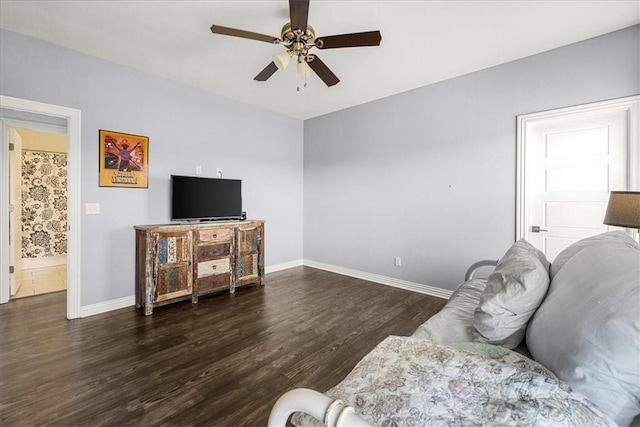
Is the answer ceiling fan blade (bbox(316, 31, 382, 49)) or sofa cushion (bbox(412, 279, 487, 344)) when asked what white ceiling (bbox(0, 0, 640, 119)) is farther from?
sofa cushion (bbox(412, 279, 487, 344))

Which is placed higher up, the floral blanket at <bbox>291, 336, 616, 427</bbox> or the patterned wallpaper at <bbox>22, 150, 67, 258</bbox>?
the patterned wallpaper at <bbox>22, 150, 67, 258</bbox>

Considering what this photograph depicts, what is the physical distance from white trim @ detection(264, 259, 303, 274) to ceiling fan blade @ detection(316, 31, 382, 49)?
3495 mm

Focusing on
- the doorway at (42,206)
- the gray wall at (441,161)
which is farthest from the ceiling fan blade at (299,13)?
the doorway at (42,206)

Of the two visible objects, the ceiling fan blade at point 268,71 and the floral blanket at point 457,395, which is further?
the ceiling fan blade at point 268,71

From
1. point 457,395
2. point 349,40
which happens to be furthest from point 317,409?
point 349,40

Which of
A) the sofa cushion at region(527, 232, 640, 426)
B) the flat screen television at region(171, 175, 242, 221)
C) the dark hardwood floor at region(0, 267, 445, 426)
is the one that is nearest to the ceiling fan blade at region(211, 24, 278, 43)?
the flat screen television at region(171, 175, 242, 221)

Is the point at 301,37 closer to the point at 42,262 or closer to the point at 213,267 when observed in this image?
the point at 213,267

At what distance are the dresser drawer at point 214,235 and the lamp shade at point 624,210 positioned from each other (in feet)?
11.7

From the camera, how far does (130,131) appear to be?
10.6ft

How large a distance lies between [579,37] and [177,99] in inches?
172

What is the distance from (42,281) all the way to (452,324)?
5.39 metres

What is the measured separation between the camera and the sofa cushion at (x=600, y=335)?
732 millimetres

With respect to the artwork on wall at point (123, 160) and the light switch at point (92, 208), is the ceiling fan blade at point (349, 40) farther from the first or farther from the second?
the light switch at point (92, 208)

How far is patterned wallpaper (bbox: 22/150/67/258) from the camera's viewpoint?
4.71 m
